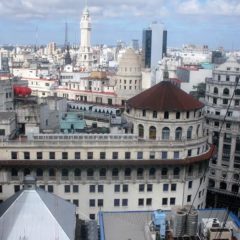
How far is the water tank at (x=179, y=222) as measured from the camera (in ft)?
122

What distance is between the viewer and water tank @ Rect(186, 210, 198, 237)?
3722cm

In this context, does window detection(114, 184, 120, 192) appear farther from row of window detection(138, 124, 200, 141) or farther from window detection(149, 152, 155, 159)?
row of window detection(138, 124, 200, 141)

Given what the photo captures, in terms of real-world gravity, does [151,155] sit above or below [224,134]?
above

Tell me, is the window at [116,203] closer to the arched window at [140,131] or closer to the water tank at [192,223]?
the arched window at [140,131]

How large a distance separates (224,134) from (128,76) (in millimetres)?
46434

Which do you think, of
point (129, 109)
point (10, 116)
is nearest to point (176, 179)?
point (129, 109)

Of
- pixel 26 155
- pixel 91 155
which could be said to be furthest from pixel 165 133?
pixel 26 155

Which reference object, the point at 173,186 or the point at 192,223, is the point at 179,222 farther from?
the point at 173,186

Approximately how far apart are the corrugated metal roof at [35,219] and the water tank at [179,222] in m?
9.83

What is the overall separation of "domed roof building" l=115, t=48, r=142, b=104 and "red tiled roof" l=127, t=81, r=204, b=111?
55.6 metres

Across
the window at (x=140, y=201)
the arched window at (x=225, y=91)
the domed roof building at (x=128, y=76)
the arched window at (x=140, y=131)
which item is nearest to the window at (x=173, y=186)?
the window at (x=140, y=201)

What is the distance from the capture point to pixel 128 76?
12088 cm

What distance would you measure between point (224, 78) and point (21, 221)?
55.9 metres

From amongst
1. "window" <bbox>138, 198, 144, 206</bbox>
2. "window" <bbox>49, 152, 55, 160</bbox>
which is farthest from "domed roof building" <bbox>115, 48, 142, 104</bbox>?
"window" <bbox>49, 152, 55, 160</bbox>
